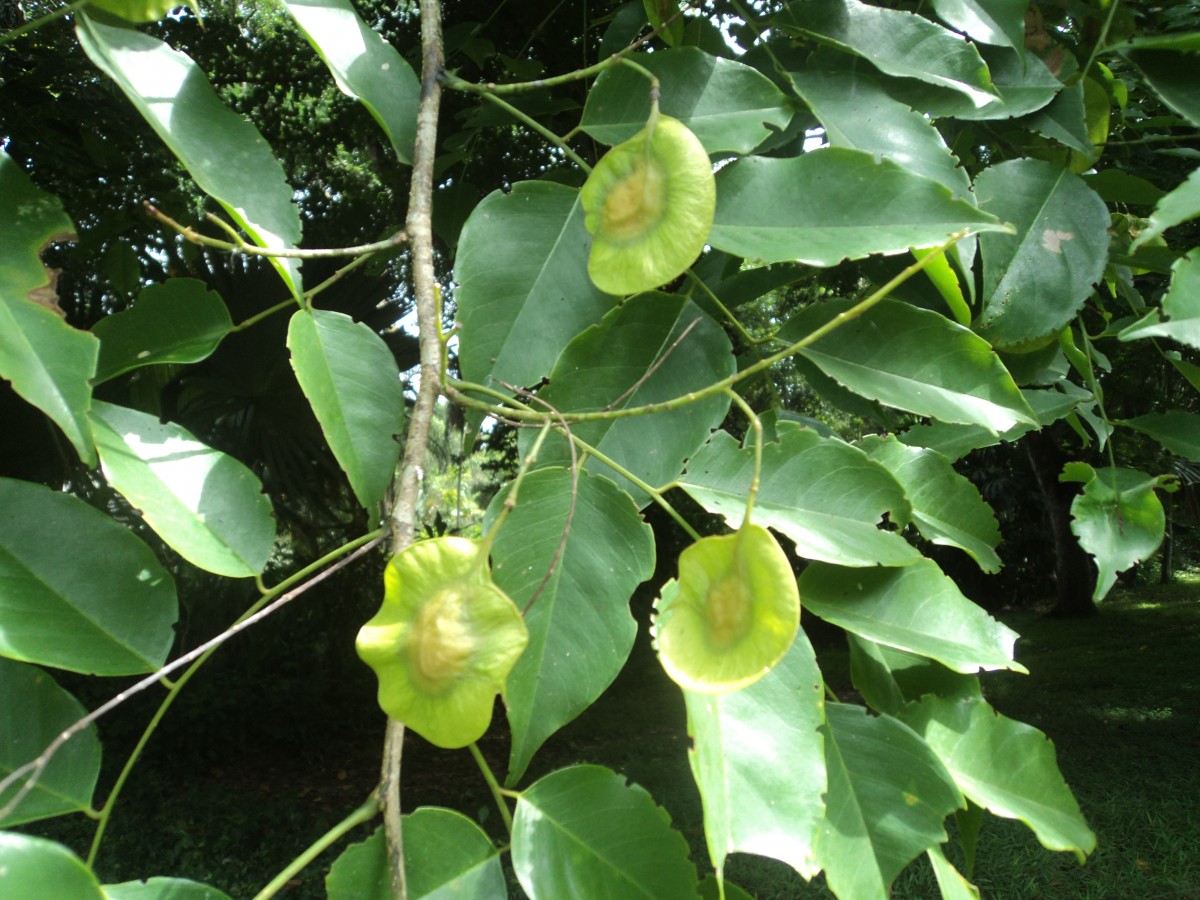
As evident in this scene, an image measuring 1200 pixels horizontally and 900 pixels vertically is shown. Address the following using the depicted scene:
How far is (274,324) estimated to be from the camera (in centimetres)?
400

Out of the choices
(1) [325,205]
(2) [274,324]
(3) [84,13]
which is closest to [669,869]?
(3) [84,13]

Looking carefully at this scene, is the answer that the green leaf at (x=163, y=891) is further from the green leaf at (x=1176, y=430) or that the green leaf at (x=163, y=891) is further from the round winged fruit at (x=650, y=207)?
the green leaf at (x=1176, y=430)

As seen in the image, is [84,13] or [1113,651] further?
[1113,651]

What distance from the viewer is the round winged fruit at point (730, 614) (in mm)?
420

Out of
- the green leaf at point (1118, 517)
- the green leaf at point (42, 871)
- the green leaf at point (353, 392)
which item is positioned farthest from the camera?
the green leaf at point (1118, 517)

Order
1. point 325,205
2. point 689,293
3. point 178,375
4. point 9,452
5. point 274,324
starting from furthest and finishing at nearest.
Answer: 1. point 325,205
2. point 274,324
3. point 178,375
4. point 9,452
5. point 689,293

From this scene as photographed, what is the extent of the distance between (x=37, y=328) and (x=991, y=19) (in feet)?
2.67

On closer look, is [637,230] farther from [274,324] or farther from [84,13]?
[274,324]

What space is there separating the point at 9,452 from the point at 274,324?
122 centimetres

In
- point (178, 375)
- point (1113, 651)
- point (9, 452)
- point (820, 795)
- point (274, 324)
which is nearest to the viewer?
point (820, 795)

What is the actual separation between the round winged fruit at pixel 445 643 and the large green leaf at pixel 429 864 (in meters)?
0.11

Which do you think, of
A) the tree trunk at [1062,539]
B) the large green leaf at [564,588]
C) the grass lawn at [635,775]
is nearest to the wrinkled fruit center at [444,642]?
the large green leaf at [564,588]

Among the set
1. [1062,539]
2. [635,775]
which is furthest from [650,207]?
[1062,539]

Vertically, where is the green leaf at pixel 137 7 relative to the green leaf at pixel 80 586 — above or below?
above
